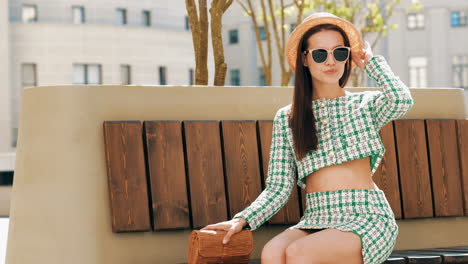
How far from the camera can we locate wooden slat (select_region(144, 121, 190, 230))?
17.4 ft

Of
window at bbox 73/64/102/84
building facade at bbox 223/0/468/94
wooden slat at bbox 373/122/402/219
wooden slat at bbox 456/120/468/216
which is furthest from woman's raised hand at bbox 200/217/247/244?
building facade at bbox 223/0/468/94

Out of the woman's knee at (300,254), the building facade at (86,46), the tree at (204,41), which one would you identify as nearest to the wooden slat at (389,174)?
the tree at (204,41)

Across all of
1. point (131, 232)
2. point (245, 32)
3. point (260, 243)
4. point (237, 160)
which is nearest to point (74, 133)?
point (131, 232)

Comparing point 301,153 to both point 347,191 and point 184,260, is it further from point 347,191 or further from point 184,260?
point 184,260

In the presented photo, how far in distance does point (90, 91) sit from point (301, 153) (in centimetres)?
148

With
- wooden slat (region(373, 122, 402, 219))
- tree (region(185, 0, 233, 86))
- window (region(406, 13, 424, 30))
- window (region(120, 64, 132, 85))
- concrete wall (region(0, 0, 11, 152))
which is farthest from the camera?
window (region(406, 13, 424, 30))

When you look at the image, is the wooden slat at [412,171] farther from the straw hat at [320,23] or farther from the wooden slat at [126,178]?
the wooden slat at [126,178]

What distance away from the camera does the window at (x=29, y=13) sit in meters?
41.6

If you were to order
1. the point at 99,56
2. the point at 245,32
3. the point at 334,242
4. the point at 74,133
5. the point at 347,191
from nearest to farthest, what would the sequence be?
the point at 334,242
the point at 347,191
the point at 74,133
the point at 99,56
the point at 245,32

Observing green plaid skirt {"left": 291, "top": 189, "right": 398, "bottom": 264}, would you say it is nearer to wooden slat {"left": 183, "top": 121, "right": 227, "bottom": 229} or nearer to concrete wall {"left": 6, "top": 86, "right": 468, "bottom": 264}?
wooden slat {"left": 183, "top": 121, "right": 227, "bottom": 229}

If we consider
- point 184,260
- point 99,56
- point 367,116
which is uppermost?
point 99,56

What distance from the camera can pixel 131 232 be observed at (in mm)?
5289

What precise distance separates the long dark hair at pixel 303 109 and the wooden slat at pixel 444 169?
5.33ft

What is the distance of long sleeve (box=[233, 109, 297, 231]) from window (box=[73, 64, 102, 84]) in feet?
125
